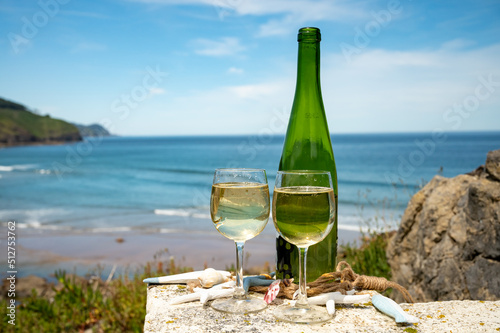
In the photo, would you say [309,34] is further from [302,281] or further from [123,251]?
[123,251]

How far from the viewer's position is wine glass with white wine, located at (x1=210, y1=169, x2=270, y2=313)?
1.68 metres

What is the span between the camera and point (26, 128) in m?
101

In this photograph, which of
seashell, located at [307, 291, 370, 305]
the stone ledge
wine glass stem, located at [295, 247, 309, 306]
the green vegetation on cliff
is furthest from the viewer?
the green vegetation on cliff

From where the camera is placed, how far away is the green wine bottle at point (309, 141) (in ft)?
6.84

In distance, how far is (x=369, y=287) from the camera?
2010mm

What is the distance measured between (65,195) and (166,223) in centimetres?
1232

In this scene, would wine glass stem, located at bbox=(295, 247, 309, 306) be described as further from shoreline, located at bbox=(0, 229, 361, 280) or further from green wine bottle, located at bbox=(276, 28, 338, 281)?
shoreline, located at bbox=(0, 229, 361, 280)

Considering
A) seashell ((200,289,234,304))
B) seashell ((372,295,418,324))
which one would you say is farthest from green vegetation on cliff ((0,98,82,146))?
seashell ((372,295,418,324))

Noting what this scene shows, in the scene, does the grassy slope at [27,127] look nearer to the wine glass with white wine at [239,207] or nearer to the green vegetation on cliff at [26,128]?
the green vegetation on cliff at [26,128]

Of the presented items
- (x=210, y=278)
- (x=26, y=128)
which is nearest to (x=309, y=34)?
(x=210, y=278)

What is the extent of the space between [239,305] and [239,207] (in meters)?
0.44

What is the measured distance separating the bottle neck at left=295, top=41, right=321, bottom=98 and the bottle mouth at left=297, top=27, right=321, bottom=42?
0.05 ft

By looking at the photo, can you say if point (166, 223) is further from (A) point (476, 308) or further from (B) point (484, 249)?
(A) point (476, 308)

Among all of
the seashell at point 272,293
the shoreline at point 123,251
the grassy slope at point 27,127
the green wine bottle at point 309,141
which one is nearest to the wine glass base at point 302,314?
the seashell at point 272,293
